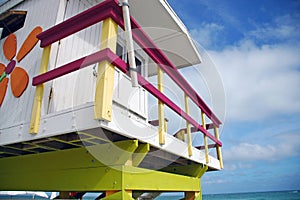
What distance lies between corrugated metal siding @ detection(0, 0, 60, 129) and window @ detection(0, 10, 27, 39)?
28 cm

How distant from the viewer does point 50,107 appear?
312 cm

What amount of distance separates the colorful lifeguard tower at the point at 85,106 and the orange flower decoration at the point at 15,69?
0.02 m

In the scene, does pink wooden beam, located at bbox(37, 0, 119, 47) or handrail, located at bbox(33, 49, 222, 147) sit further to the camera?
pink wooden beam, located at bbox(37, 0, 119, 47)

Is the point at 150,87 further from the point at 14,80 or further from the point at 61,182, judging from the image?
the point at 14,80

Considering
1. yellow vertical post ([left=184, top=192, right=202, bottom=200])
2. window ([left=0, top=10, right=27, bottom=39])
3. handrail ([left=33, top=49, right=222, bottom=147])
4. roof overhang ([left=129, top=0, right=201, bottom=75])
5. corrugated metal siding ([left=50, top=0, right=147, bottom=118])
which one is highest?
roof overhang ([left=129, top=0, right=201, bottom=75])

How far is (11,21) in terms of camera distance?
16.2ft

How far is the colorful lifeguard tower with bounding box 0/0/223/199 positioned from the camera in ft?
7.63

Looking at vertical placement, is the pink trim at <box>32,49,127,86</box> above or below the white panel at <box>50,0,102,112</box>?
below

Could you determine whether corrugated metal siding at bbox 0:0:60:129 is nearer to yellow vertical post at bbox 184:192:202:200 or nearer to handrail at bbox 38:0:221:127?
handrail at bbox 38:0:221:127

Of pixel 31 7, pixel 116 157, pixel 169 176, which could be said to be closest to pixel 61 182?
pixel 116 157

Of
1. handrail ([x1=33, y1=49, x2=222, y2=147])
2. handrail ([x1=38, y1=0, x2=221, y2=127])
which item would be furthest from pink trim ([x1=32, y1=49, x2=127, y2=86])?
handrail ([x1=38, y1=0, x2=221, y2=127])

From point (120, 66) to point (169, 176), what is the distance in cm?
188

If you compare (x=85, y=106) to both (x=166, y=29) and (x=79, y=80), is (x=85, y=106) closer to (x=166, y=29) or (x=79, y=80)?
(x=79, y=80)

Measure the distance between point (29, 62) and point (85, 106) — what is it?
2097 millimetres
